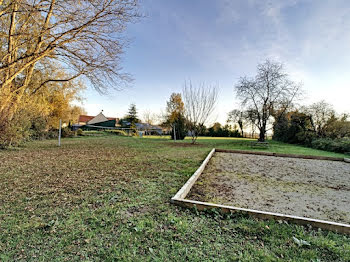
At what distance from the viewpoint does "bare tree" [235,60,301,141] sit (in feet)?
42.4

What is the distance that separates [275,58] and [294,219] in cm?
1469

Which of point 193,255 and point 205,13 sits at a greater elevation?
point 205,13

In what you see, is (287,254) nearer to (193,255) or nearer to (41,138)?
(193,255)

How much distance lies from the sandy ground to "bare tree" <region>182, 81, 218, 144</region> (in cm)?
789

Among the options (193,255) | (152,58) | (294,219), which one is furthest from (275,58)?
(193,255)

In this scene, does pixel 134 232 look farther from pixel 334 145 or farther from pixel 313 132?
pixel 313 132

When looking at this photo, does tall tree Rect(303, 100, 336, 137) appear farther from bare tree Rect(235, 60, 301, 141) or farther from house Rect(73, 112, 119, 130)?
house Rect(73, 112, 119, 130)

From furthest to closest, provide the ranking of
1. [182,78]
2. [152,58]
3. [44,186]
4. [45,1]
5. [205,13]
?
1. [182,78]
2. [152,58]
3. [205,13]
4. [45,1]
5. [44,186]

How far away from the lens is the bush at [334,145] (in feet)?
29.9

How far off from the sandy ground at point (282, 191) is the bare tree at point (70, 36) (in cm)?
608

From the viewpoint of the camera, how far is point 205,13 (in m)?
8.45

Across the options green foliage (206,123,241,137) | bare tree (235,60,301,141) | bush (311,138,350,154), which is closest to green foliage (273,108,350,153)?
bush (311,138,350,154)

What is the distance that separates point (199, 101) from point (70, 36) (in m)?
8.66

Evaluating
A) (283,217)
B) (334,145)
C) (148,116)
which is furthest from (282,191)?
(148,116)
